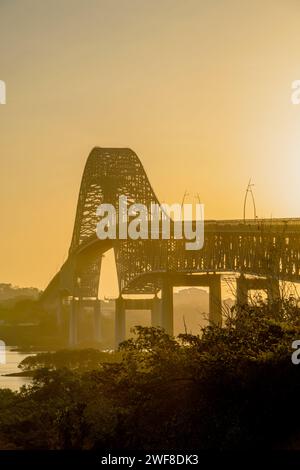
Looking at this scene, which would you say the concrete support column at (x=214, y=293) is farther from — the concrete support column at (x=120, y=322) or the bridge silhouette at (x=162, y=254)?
the concrete support column at (x=120, y=322)

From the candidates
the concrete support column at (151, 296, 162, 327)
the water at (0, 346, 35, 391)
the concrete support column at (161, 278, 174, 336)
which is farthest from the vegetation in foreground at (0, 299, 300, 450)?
the concrete support column at (151, 296, 162, 327)

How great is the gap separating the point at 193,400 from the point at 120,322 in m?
129

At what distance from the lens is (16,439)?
35.2 meters

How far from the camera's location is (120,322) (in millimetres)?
161125

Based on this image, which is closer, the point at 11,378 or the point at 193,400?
the point at 193,400

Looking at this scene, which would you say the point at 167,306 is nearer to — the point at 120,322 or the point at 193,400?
the point at 120,322

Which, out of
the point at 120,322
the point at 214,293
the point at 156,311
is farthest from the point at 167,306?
the point at 156,311

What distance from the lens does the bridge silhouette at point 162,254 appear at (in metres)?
83.9

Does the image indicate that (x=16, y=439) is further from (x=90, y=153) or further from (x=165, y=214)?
(x=90, y=153)

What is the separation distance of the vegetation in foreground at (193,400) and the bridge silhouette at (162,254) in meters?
5.07

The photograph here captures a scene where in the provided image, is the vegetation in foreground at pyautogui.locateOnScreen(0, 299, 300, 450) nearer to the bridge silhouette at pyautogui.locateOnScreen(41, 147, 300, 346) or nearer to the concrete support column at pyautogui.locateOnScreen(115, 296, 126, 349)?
the bridge silhouette at pyautogui.locateOnScreen(41, 147, 300, 346)

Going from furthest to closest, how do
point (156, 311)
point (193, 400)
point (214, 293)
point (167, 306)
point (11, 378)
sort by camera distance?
point (156, 311)
point (167, 306)
point (214, 293)
point (11, 378)
point (193, 400)

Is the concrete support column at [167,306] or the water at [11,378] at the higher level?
the concrete support column at [167,306]

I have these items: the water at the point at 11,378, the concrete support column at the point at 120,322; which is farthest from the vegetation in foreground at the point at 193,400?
the concrete support column at the point at 120,322
